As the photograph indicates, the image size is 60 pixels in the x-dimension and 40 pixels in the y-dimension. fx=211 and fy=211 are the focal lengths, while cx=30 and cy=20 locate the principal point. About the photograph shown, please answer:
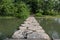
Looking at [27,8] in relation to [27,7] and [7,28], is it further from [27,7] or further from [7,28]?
[7,28]

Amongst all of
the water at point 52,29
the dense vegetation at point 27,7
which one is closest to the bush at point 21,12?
the dense vegetation at point 27,7

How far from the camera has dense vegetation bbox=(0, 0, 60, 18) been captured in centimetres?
2203

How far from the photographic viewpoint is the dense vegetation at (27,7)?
22031 millimetres

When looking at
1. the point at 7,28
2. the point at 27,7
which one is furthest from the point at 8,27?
the point at 27,7

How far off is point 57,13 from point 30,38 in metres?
18.6

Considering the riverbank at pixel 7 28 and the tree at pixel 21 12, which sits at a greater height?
the riverbank at pixel 7 28

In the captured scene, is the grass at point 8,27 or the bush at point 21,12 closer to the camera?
the grass at point 8,27

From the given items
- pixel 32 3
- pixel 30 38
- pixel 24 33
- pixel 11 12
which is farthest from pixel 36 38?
pixel 32 3

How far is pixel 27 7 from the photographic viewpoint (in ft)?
80.1

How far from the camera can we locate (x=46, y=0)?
25.4m

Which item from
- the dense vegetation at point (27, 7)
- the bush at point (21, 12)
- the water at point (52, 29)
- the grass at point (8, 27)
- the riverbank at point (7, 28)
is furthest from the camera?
the dense vegetation at point (27, 7)

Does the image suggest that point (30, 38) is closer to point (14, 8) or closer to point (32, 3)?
point (14, 8)

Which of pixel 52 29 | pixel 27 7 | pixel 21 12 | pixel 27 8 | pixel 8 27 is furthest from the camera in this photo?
pixel 27 7

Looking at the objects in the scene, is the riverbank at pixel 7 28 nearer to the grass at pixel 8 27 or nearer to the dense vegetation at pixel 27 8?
the grass at pixel 8 27
